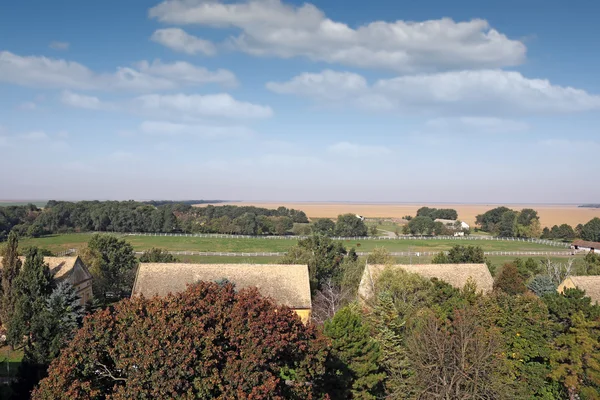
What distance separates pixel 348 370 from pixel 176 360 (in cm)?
996

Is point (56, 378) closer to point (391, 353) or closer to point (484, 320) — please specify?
point (391, 353)

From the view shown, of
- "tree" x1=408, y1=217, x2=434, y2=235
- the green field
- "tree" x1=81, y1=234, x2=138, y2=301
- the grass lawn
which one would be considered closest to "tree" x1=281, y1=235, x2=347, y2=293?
"tree" x1=81, y1=234, x2=138, y2=301

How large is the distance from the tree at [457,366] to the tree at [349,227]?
8591cm

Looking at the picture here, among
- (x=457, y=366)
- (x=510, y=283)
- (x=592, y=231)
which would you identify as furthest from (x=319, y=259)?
(x=592, y=231)

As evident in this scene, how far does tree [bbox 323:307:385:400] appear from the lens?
19.8m

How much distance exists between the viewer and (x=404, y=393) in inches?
831

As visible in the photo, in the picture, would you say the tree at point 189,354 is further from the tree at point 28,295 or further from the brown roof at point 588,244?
the brown roof at point 588,244

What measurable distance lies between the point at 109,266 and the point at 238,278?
19.0m

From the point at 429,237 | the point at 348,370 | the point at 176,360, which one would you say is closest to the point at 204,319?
Result: the point at 176,360

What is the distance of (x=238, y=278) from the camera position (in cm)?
3522

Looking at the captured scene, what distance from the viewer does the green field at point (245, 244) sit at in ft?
282

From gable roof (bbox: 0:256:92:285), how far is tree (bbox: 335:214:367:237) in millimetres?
75238

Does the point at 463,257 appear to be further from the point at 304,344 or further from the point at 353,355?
the point at 304,344

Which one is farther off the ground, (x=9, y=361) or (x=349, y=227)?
(x=349, y=227)
